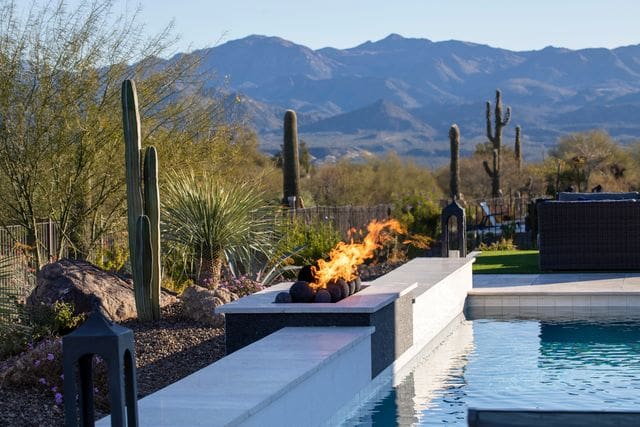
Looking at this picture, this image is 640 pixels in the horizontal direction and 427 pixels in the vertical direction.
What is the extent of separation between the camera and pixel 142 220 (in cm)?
1025

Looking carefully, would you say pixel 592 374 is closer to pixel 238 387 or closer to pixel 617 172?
pixel 238 387

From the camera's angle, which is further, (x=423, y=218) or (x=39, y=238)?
(x=423, y=218)

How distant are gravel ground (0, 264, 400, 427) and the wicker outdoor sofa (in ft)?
22.1

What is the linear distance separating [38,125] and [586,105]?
16481 centimetres

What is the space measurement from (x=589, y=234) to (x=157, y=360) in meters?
8.69

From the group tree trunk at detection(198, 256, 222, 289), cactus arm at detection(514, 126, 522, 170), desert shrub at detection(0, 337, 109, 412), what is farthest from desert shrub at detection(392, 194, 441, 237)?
cactus arm at detection(514, 126, 522, 170)

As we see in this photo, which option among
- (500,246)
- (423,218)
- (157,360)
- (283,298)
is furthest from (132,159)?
(500,246)

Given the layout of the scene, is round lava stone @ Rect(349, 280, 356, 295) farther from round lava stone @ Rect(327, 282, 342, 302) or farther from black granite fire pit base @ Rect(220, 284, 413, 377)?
black granite fire pit base @ Rect(220, 284, 413, 377)

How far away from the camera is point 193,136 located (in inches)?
643

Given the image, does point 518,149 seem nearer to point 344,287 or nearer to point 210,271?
point 210,271

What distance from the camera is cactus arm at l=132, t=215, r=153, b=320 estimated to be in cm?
1023

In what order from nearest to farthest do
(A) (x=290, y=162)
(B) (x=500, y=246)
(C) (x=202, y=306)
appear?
(C) (x=202, y=306) → (B) (x=500, y=246) → (A) (x=290, y=162)

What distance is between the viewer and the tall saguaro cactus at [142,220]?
1024cm

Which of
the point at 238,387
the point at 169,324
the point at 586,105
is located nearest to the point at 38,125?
the point at 169,324
